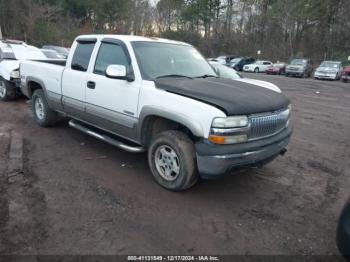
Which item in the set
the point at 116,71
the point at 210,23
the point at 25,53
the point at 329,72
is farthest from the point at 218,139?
the point at 210,23

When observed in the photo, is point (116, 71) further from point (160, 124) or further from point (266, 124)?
point (266, 124)

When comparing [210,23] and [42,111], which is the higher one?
[210,23]

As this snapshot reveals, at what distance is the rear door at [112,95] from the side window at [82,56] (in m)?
0.25

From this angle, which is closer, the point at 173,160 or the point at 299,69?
the point at 173,160

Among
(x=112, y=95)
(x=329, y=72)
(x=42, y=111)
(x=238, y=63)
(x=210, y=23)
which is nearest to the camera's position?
(x=112, y=95)

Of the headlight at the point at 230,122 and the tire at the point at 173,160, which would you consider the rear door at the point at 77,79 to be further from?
the headlight at the point at 230,122

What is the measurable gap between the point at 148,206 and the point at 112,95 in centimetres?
173

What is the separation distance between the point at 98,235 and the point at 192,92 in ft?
6.16

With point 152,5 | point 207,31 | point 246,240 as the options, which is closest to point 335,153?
point 246,240

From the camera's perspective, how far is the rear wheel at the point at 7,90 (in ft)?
29.6

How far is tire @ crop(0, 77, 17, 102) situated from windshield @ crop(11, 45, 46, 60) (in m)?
0.92

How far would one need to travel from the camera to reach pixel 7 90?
29.6 ft

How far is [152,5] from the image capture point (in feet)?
188

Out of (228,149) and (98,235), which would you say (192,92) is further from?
(98,235)
